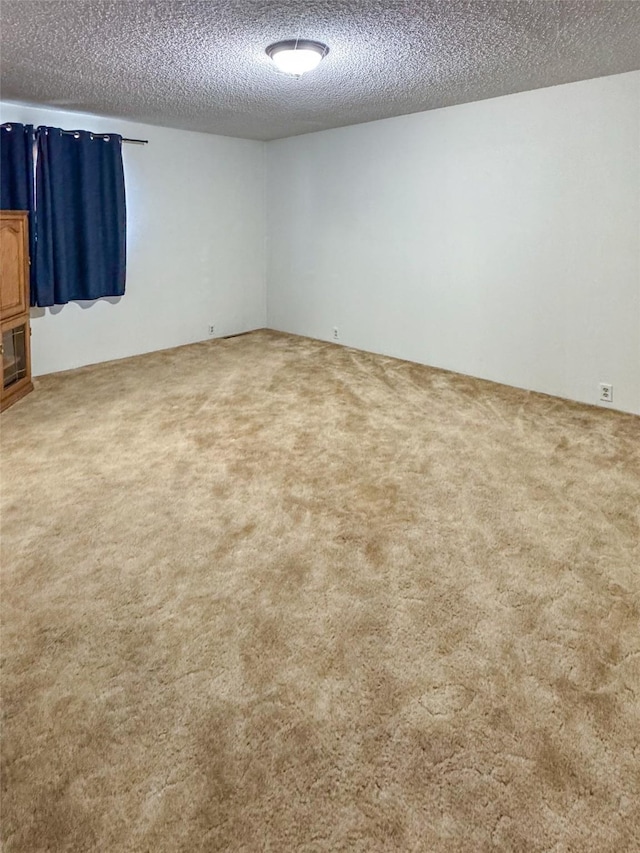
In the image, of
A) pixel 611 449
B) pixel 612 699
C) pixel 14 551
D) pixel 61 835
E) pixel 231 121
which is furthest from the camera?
pixel 231 121

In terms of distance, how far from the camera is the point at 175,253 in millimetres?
5883

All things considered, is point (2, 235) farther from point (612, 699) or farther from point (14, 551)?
point (612, 699)

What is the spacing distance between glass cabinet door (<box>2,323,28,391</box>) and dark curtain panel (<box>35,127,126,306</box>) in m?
0.52

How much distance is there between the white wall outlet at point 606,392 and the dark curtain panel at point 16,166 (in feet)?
14.7

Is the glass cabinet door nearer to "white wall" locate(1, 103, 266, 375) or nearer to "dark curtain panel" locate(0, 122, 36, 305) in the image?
"white wall" locate(1, 103, 266, 375)

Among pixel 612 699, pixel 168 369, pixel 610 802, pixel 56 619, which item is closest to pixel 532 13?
pixel 612 699

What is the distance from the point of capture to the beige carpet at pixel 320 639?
1.39 metres

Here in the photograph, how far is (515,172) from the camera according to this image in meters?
4.41

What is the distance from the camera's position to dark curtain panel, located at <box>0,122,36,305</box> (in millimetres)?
4449

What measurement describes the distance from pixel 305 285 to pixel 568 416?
3.23m

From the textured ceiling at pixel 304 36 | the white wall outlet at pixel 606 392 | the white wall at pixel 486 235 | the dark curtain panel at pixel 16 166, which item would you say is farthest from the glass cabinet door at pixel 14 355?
the white wall outlet at pixel 606 392

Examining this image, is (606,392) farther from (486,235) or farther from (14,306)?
(14,306)

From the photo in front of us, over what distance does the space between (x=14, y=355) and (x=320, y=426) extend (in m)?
2.34

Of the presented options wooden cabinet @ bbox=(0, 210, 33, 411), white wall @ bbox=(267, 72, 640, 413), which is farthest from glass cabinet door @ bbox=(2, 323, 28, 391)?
white wall @ bbox=(267, 72, 640, 413)
